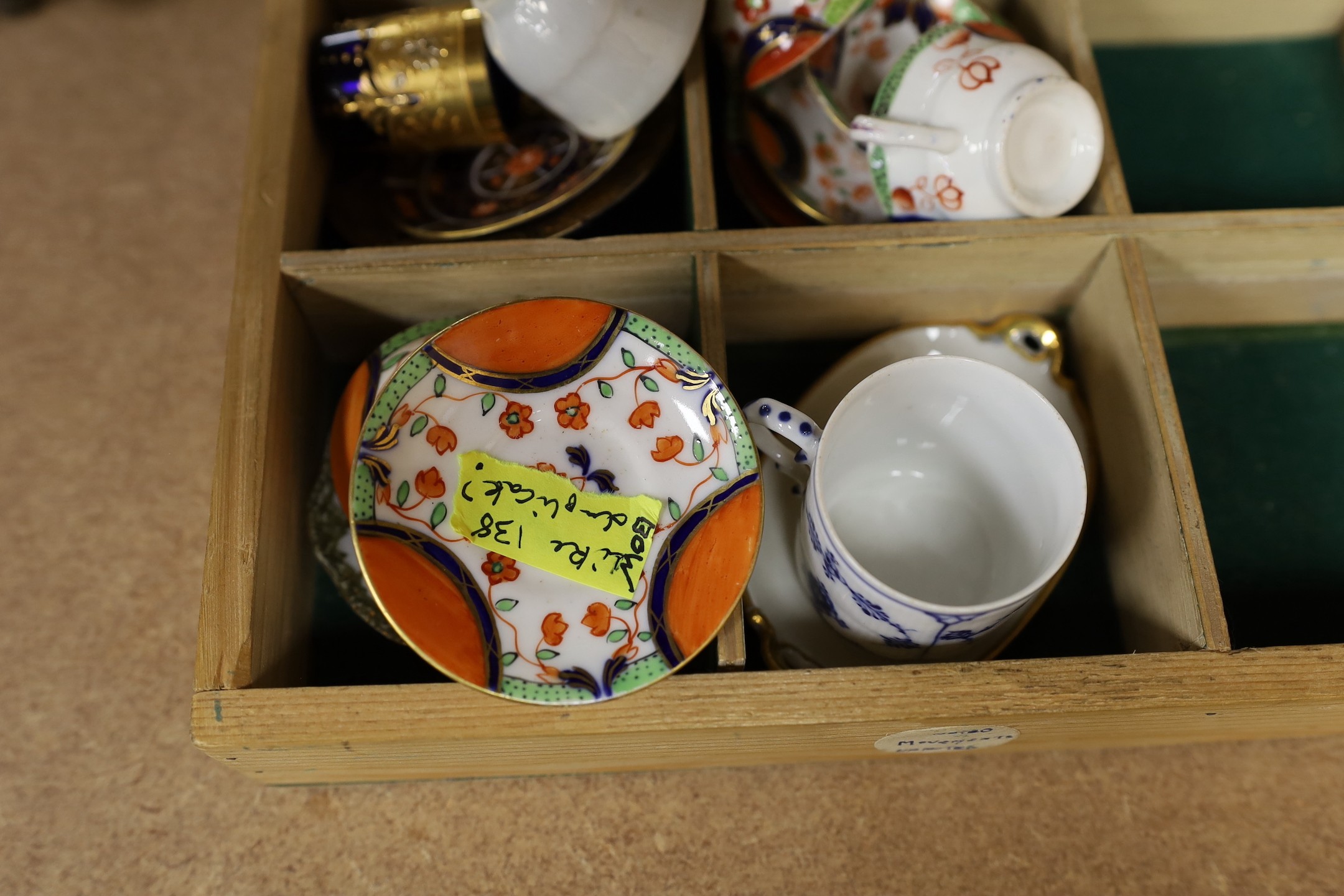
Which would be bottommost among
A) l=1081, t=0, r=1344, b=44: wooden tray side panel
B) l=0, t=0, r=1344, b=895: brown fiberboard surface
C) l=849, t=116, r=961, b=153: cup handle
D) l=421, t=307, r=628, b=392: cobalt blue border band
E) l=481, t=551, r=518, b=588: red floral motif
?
l=0, t=0, r=1344, b=895: brown fiberboard surface

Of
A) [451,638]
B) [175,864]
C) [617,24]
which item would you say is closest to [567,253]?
[617,24]

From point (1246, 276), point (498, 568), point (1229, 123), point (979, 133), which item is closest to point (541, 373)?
point (498, 568)

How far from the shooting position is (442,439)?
2.07 ft

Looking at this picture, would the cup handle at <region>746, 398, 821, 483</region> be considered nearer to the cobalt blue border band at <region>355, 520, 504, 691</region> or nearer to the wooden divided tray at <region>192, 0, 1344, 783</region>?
the wooden divided tray at <region>192, 0, 1344, 783</region>

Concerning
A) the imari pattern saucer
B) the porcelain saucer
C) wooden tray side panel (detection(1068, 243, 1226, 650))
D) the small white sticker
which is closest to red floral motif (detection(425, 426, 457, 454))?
the imari pattern saucer

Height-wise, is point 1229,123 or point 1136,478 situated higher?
point 1229,123

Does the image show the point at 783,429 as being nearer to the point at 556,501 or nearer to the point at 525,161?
the point at 556,501

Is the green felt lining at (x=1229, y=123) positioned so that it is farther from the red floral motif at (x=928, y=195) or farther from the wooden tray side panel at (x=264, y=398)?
the wooden tray side panel at (x=264, y=398)

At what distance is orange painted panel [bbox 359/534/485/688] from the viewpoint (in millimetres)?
550

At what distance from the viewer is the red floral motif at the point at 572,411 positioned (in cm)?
65

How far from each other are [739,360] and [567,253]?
18 centimetres

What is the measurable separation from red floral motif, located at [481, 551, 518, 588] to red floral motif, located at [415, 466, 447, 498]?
0.17 ft

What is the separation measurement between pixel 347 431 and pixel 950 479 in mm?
435

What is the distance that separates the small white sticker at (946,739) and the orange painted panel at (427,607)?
0.27 meters
